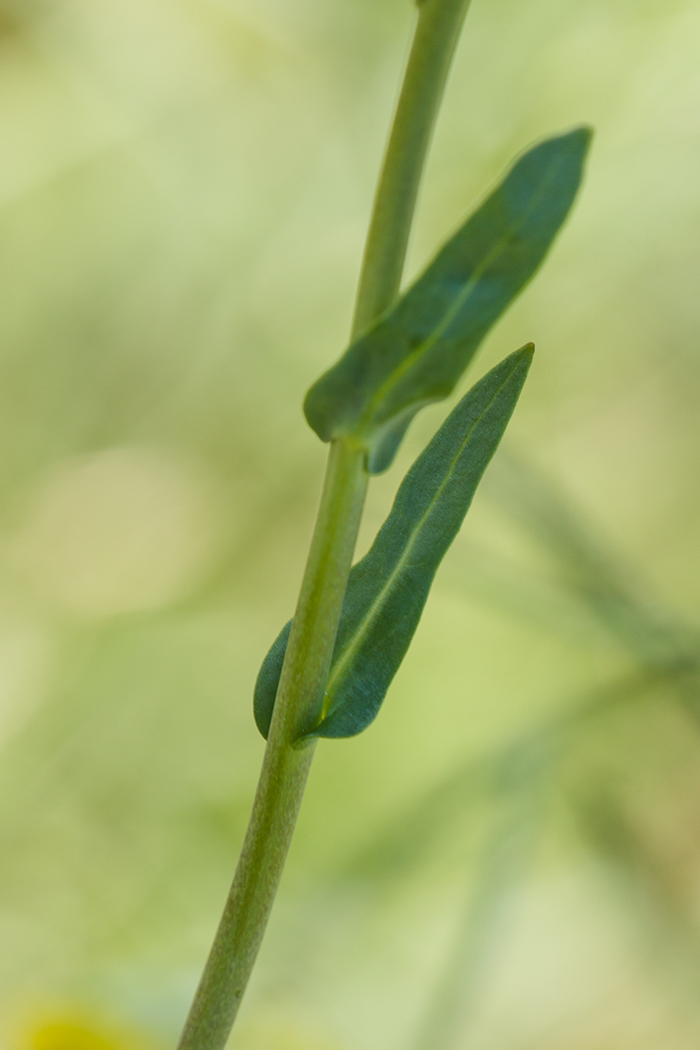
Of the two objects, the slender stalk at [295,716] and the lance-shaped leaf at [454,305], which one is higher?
the lance-shaped leaf at [454,305]

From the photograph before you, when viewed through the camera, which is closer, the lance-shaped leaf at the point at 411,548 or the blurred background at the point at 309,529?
the lance-shaped leaf at the point at 411,548

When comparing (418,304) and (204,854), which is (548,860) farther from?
(418,304)

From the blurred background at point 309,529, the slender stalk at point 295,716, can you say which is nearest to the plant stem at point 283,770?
the slender stalk at point 295,716

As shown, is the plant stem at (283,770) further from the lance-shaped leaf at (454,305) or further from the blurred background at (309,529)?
the blurred background at (309,529)

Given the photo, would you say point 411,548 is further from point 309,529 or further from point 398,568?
point 309,529

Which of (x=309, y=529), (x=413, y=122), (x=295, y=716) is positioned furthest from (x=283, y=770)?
(x=309, y=529)

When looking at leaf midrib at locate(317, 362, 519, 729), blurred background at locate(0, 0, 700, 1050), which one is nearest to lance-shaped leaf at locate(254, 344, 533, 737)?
leaf midrib at locate(317, 362, 519, 729)

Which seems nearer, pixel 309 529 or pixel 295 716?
pixel 295 716

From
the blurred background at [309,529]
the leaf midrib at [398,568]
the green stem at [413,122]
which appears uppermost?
the blurred background at [309,529]
